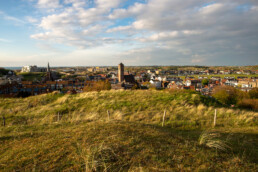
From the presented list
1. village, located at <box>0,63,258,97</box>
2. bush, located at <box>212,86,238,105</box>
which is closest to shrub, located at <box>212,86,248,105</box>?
bush, located at <box>212,86,238,105</box>

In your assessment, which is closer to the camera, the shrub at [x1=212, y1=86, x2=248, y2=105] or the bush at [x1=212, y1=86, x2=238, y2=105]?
the bush at [x1=212, y1=86, x2=238, y2=105]

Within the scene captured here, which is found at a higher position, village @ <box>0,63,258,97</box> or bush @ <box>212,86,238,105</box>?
village @ <box>0,63,258,97</box>

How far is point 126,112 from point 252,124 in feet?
29.7

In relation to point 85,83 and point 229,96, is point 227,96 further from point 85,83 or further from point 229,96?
point 85,83

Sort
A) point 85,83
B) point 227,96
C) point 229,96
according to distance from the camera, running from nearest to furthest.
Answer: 1. point 227,96
2. point 229,96
3. point 85,83

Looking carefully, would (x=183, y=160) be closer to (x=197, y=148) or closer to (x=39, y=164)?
(x=197, y=148)

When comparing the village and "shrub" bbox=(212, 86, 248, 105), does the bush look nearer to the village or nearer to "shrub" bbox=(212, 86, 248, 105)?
"shrub" bbox=(212, 86, 248, 105)

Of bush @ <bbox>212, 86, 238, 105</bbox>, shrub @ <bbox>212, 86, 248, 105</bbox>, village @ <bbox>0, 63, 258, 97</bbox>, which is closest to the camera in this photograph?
bush @ <bbox>212, 86, 238, 105</bbox>

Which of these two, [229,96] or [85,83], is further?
[85,83]

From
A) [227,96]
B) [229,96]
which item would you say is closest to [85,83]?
[227,96]

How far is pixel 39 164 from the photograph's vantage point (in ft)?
10.4

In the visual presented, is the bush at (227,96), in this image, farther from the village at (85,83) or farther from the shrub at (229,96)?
the village at (85,83)

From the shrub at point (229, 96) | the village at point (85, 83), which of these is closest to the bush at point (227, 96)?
the shrub at point (229, 96)

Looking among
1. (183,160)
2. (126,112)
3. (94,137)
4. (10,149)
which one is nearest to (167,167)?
(183,160)
